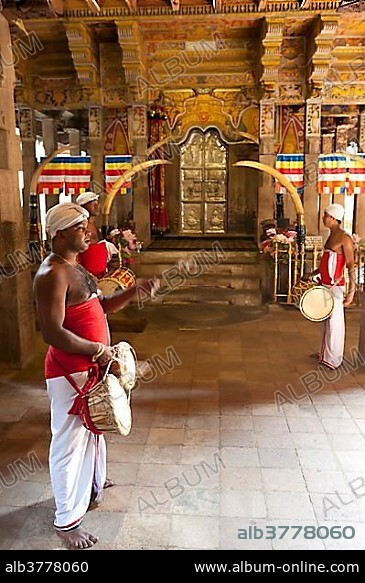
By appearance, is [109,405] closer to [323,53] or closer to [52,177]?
[323,53]

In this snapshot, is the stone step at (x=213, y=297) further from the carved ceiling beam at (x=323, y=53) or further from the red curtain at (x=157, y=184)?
the carved ceiling beam at (x=323, y=53)

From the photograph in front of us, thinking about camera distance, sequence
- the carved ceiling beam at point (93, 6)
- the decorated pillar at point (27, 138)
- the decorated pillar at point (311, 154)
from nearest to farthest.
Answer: the carved ceiling beam at point (93, 6) < the decorated pillar at point (311, 154) < the decorated pillar at point (27, 138)

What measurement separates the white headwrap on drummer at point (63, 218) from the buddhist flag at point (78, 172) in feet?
25.6

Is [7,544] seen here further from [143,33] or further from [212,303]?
[143,33]

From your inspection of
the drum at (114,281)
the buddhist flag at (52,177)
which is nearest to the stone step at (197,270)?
the buddhist flag at (52,177)

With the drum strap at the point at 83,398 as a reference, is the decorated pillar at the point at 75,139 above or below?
above

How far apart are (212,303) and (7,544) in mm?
6283

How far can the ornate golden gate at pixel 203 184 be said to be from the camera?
1227 centimetres

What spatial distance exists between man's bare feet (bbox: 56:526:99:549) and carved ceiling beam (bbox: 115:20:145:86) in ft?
26.2

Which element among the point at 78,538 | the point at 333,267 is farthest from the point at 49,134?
the point at 78,538

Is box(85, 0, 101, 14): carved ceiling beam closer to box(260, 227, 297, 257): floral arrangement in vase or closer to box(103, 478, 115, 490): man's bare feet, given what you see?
box(260, 227, 297, 257): floral arrangement in vase

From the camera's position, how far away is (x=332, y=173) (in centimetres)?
993

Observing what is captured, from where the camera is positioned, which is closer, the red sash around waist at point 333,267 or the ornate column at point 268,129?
the red sash around waist at point 333,267
